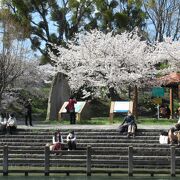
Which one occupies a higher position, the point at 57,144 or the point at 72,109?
the point at 72,109

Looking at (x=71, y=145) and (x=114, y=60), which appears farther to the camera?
(x=114, y=60)

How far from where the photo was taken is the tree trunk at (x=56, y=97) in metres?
39.4

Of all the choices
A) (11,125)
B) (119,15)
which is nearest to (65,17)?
(119,15)

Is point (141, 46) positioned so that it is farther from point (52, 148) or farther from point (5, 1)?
point (52, 148)

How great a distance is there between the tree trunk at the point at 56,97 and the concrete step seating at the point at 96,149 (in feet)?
33.7

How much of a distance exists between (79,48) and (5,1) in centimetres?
1240

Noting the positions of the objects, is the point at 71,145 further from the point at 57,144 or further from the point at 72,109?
the point at 72,109

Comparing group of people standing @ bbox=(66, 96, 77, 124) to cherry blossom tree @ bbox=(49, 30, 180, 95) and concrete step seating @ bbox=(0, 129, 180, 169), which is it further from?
cherry blossom tree @ bbox=(49, 30, 180, 95)

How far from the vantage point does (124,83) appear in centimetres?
4312

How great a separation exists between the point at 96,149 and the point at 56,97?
47.5ft

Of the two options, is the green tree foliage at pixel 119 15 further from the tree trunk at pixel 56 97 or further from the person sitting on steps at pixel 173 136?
the person sitting on steps at pixel 173 136

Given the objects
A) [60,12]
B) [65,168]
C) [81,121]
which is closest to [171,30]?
[60,12]

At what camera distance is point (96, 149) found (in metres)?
25.7

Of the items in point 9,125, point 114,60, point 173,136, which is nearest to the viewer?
point 173,136
